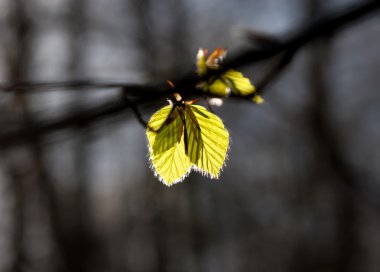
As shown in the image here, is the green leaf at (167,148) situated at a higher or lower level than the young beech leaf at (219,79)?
lower

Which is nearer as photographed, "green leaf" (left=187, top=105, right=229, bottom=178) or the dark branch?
the dark branch

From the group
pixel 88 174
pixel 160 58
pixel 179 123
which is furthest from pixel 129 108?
pixel 88 174

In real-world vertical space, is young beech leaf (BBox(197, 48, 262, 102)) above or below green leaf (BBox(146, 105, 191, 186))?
above

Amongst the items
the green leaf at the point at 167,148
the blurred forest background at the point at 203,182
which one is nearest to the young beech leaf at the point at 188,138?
the green leaf at the point at 167,148

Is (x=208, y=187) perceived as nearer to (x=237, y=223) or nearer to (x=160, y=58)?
(x=237, y=223)

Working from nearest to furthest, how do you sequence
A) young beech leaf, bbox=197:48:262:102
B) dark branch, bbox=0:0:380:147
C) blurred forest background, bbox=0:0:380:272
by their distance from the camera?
dark branch, bbox=0:0:380:147, young beech leaf, bbox=197:48:262:102, blurred forest background, bbox=0:0:380:272

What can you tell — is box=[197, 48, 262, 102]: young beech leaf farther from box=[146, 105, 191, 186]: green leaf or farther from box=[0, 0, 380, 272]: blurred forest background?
box=[0, 0, 380, 272]: blurred forest background

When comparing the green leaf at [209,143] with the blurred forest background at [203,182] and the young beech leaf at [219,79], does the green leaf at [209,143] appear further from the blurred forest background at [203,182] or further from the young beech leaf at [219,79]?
the blurred forest background at [203,182]

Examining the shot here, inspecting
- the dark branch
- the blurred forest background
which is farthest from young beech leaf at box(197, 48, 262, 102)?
the blurred forest background
